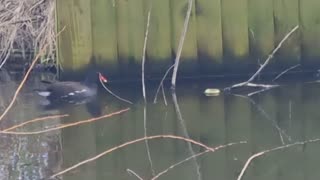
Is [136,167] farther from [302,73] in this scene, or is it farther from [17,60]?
[17,60]

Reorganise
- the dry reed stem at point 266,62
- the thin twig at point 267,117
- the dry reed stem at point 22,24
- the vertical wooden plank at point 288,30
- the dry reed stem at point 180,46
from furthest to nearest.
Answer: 1. the dry reed stem at point 22,24
2. the vertical wooden plank at point 288,30
3. the dry reed stem at point 266,62
4. the dry reed stem at point 180,46
5. the thin twig at point 267,117

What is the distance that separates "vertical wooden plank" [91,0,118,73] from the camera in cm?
1105

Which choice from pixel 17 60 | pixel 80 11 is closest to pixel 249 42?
pixel 80 11

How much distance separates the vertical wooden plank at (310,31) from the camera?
11.2 metres

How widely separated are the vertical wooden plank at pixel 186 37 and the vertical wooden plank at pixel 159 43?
0.07m

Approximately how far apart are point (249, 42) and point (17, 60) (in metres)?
3.09

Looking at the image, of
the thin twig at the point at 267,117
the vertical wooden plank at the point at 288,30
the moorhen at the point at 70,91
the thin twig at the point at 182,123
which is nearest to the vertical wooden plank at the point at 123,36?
the moorhen at the point at 70,91

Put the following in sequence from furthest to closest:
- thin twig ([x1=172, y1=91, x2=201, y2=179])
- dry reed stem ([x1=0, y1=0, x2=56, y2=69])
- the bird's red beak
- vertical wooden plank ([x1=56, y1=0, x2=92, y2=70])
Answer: dry reed stem ([x1=0, y1=0, x2=56, y2=69])
vertical wooden plank ([x1=56, y1=0, x2=92, y2=70])
the bird's red beak
thin twig ([x1=172, y1=91, x2=201, y2=179])

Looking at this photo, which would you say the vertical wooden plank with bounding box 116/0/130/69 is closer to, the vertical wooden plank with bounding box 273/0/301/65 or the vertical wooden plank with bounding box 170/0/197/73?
the vertical wooden plank with bounding box 170/0/197/73

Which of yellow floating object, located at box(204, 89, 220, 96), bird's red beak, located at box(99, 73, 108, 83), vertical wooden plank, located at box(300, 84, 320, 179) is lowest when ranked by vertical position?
vertical wooden plank, located at box(300, 84, 320, 179)

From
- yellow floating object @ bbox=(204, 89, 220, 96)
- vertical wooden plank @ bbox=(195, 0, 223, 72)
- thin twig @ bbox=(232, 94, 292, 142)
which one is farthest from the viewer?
vertical wooden plank @ bbox=(195, 0, 223, 72)

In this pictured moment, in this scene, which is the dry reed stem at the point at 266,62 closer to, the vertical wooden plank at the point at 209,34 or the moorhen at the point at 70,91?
the vertical wooden plank at the point at 209,34

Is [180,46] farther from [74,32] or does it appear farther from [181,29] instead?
[74,32]

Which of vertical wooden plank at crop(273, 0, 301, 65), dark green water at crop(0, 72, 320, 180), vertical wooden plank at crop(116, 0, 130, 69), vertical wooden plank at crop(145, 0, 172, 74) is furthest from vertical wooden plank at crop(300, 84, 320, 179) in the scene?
vertical wooden plank at crop(116, 0, 130, 69)
